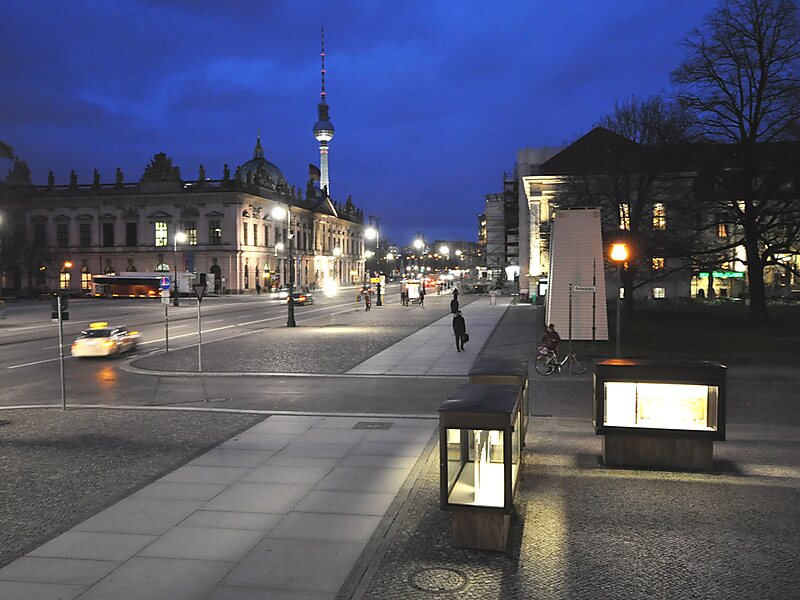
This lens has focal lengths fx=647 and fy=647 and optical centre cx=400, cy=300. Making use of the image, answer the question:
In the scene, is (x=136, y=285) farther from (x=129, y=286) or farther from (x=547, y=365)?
(x=547, y=365)

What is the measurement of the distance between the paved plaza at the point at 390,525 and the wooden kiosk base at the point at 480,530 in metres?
0.11

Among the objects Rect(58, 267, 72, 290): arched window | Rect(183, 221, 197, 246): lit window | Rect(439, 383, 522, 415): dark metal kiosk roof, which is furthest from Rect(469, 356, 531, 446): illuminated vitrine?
Rect(58, 267, 72, 290): arched window

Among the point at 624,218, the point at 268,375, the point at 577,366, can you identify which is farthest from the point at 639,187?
the point at 268,375

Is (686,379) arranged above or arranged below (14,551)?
above

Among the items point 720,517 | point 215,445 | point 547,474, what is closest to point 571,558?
point 720,517

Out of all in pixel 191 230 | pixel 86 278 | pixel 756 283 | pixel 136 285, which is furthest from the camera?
pixel 86 278

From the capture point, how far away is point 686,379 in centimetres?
899

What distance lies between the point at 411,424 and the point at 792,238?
923 inches

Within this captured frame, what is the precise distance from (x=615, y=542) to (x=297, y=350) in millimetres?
19874

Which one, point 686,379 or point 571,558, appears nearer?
point 571,558

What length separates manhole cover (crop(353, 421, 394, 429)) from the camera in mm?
12500

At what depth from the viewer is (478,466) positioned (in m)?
6.99

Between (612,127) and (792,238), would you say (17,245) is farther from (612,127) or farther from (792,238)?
(792,238)

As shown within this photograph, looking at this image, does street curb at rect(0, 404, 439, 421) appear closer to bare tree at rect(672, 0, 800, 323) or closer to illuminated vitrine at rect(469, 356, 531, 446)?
illuminated vitrine at rect(469, 356, 531, 446)
